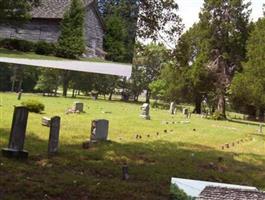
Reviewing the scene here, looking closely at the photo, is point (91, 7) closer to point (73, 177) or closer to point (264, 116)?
point (73, 177)

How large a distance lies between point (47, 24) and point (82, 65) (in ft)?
2.23

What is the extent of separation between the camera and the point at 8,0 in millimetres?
6676

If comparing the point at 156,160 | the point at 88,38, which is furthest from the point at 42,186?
the point at 156,160

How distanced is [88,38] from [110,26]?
33 centimetres

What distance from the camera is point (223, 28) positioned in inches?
599

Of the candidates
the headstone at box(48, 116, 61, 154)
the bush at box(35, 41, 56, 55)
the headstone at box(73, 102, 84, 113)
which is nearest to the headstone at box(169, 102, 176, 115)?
the headstone at box(73, 102, 84, 113)

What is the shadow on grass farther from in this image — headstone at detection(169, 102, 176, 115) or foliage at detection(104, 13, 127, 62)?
headstone at detection(169, 102, 176, 115)

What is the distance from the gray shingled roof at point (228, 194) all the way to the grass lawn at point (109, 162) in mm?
1402

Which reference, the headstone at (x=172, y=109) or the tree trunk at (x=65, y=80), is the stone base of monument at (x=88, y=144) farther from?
the headstone at (x=172, y=109)

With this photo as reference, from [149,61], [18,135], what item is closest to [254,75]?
[149,61]

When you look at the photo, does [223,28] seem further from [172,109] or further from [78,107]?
[78,107]

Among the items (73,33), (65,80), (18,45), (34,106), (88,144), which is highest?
(73,33)

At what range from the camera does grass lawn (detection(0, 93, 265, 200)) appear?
259 inches

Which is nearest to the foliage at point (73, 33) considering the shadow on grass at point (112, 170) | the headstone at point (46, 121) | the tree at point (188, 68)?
the shadow on grass at point (112, 170)
